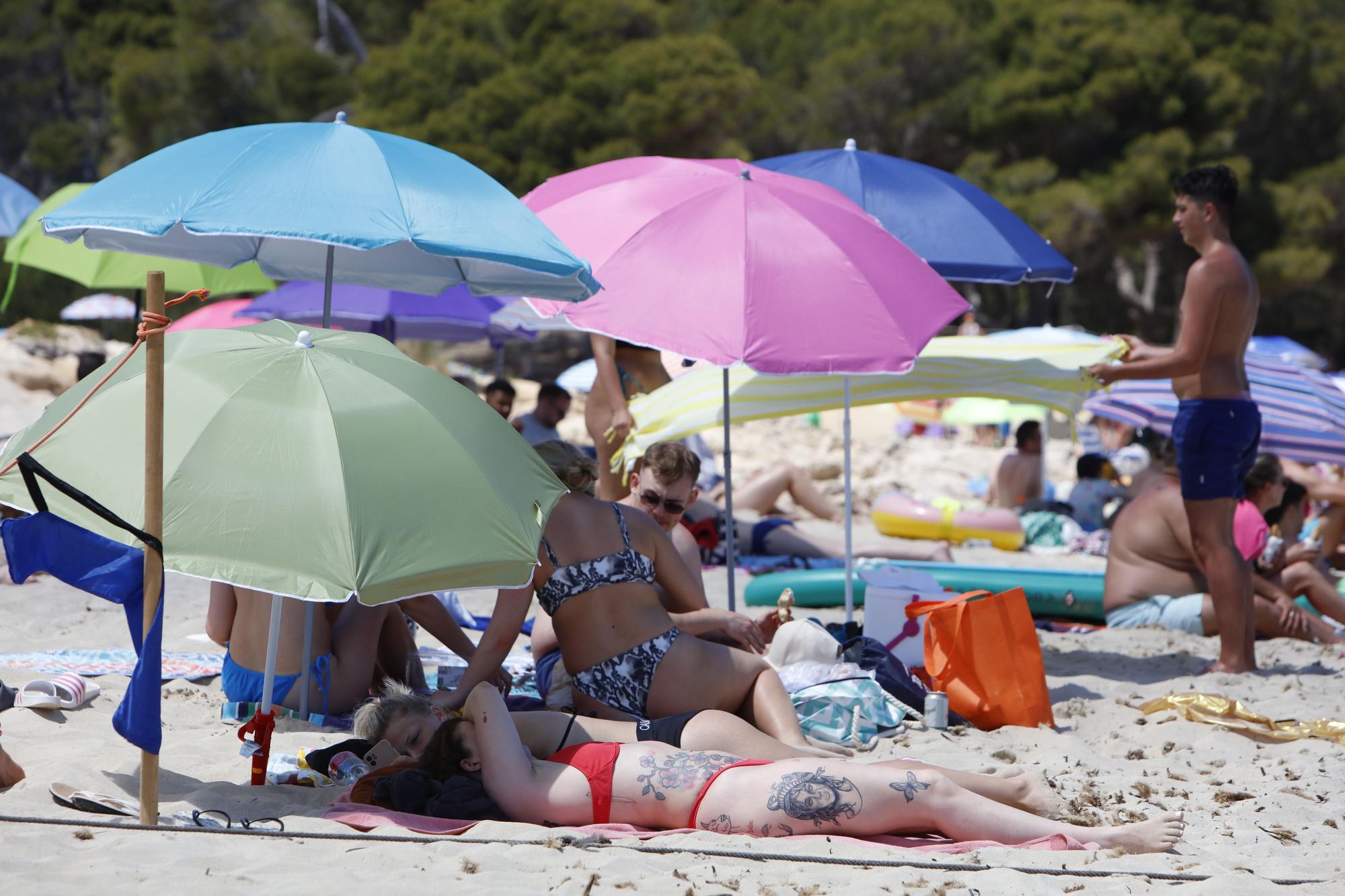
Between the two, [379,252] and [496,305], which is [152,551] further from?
[496,305]

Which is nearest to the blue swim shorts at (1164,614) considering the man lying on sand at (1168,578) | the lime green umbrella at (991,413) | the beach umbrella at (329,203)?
the man lying on sand at (1168,578)

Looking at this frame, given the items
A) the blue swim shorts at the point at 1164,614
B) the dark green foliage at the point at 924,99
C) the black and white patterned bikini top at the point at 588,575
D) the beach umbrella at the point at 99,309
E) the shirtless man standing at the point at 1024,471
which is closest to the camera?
the black and white patterned bikini top at the point at 588,575

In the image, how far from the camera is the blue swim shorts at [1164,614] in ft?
20.8

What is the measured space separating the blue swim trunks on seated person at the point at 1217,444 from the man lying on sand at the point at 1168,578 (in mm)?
1164

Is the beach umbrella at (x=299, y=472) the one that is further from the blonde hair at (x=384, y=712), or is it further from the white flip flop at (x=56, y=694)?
the white flip flop at (x=56, y=694)

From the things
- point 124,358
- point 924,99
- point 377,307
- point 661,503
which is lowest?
point 661,503

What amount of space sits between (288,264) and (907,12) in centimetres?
2191

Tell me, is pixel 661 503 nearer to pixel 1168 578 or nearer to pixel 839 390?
pixel 839 390

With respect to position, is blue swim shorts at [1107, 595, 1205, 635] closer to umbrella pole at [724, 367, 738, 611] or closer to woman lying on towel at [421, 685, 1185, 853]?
umbrella pole at [724, 367, 738, 611]

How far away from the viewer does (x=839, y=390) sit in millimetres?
6266

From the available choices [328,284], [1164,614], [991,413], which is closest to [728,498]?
[328,284]

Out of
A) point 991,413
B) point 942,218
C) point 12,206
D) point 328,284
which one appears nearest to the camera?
point 328,284

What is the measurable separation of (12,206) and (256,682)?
6.79m

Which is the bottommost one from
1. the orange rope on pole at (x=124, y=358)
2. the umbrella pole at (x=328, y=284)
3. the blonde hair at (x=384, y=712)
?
the blonde hair at (x=384, y=712)
